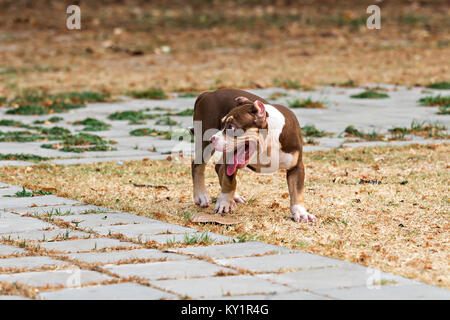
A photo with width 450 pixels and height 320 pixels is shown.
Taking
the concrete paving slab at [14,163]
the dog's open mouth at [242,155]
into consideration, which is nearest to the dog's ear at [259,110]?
the dog's open mouth at [242,155]

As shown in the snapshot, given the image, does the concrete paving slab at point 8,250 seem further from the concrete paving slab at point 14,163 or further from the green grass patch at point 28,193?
the concrete paving slab at point 14,163

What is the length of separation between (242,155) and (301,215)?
1.85ft

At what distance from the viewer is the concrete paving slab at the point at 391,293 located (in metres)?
4.49

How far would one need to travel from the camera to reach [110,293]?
456 cm

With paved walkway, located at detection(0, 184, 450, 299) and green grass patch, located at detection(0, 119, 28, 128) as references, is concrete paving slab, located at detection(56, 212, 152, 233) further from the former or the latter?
green grass patch, located at detection(0, 119, 28, 128)

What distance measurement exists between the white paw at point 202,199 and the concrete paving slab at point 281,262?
1.77 metres

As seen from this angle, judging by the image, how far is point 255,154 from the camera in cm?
641

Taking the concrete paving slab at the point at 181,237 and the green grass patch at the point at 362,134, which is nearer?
the concrete paving slab at the point at 181,237

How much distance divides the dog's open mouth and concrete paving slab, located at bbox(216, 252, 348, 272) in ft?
3.74

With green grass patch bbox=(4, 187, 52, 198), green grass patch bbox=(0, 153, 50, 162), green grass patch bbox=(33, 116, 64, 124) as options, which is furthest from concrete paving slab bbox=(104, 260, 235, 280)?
green grass patch bbox=(33, 116, 64, 124)

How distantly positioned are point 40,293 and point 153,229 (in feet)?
5.43

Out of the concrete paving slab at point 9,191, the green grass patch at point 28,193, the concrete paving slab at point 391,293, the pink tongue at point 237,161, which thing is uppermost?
the pink tongue at point 237,161

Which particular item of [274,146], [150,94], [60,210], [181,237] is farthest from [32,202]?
[150,94]

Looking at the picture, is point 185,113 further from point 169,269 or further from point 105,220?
point 169,269
